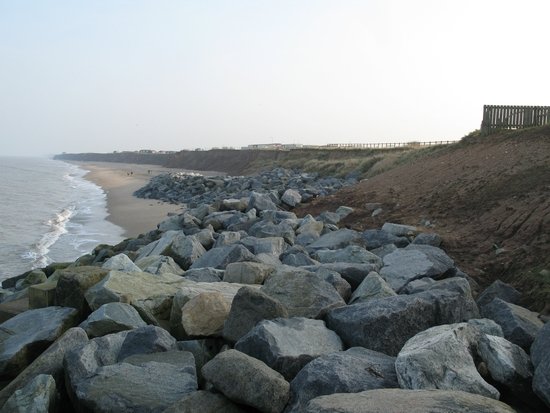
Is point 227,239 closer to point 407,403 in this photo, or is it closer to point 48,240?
point 407,403

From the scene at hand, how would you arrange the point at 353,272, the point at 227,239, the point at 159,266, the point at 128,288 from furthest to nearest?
1. the point at 227,239
2. the point at 159,266
3. the point at 353,272
4. the point at 128,288

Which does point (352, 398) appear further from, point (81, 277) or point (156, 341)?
point (81, 277)

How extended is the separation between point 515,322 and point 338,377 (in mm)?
1916

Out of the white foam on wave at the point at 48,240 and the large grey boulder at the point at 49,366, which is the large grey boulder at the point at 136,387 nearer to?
the large grey boulder at the point at 49,366

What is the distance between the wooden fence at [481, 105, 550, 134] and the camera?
1641cm

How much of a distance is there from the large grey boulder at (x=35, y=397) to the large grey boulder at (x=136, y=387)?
212 millimetres

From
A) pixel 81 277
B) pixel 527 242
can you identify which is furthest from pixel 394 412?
pixel 527 242

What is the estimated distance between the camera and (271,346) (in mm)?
3479

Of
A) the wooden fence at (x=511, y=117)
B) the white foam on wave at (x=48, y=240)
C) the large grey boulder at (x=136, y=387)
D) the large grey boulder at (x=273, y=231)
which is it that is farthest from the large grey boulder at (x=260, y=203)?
the large grey boulder at (x=136, y=387)

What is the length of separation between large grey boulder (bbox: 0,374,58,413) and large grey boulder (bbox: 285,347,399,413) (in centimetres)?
160

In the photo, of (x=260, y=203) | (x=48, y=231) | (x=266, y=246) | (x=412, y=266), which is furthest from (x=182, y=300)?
(x=48, y=231)

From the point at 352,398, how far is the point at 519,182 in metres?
8.72

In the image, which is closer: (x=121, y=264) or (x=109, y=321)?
(x=109, y=321)

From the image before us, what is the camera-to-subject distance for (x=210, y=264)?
23.3 ft
